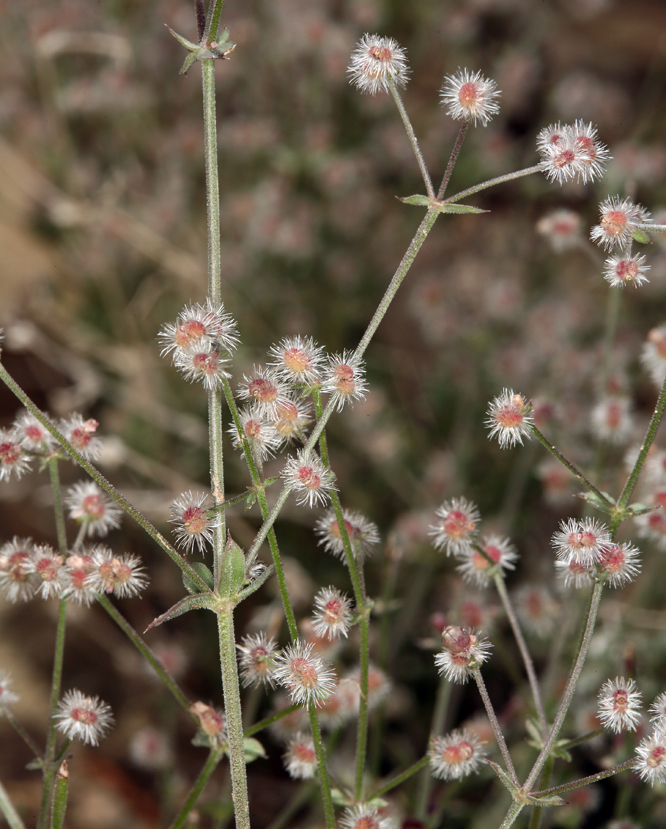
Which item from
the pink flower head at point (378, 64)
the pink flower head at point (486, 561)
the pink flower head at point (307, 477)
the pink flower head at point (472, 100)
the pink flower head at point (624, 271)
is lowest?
the pink flower head at point (307, 477)

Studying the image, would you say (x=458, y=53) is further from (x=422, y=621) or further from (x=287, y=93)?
(x=422, y=621)

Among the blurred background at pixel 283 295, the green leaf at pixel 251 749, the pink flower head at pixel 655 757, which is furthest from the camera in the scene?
the blurred background at pixel 283 295

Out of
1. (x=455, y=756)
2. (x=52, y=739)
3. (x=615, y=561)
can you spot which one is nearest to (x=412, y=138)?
(x=615, y=561)

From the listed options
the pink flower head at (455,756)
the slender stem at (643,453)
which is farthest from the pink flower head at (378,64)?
the pink flower head at (455,756)

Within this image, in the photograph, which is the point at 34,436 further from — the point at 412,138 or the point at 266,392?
the point at 412,138

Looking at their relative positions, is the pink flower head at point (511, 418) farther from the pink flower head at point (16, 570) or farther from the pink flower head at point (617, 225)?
the pink flower head at point (16, 570)

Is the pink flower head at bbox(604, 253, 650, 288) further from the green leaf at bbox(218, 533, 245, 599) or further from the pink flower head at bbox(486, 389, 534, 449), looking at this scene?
the green leaf at bbox(218, 533, 245, 599)

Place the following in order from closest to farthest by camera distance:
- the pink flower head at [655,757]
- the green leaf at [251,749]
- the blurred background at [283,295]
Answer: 1. the pink flower head at [655,757]
2. the green leaf at [251,749]
3. the blurred background at [283,295]
